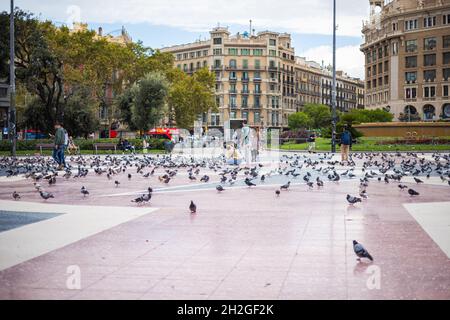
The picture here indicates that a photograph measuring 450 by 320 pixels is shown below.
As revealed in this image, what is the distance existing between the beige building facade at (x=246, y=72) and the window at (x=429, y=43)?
3340 centimetres

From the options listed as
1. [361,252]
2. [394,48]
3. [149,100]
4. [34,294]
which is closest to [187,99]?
[149,100]

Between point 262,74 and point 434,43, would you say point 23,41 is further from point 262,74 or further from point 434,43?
point 262,74

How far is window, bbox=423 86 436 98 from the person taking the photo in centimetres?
9281

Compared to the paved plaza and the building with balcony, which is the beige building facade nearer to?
the building with balcony

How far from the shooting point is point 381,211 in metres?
10.2

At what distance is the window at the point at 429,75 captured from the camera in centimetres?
9288

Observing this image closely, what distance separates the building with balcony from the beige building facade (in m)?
24.2

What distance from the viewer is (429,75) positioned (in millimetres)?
93438

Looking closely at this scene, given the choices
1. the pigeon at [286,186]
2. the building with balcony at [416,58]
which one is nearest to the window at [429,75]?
the building with balcony at [416,58]

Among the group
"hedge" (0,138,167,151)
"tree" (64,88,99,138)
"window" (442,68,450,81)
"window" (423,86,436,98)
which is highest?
"window" (442,68,450,81)

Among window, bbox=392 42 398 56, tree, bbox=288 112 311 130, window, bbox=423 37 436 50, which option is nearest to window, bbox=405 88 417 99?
window, bbox=392 42 398 56

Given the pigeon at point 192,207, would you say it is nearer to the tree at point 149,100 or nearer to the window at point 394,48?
the tree at point 149,100
